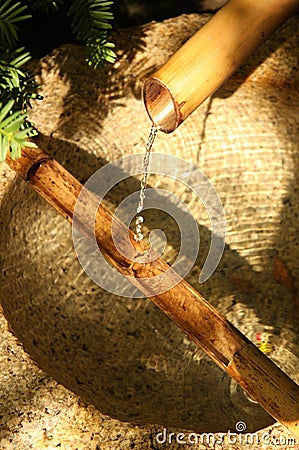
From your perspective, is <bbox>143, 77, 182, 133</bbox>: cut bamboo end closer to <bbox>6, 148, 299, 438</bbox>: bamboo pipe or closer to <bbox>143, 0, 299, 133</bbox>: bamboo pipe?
<bbox>143, 0, 299, 133</bbox>: bamboo pipe

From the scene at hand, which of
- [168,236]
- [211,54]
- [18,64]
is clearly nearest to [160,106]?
[211,54]

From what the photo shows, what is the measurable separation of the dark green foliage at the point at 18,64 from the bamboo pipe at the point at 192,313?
111mm

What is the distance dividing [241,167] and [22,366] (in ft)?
2.71

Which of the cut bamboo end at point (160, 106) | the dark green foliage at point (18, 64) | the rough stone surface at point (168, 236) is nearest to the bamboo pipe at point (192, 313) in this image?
the dark green foliage at point (18, 64)

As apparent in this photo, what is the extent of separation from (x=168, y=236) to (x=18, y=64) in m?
0.76

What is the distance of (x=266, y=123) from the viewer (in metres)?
1.87

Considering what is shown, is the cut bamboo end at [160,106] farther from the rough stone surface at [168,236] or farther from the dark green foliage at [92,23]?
the rough stone surface at [168,236]

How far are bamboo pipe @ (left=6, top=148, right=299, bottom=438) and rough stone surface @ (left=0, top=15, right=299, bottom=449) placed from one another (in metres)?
0.36

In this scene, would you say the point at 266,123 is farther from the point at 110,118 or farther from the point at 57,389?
the point at 57,389

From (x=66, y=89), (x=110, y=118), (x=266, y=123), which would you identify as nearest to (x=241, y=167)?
(x=266, y=123)

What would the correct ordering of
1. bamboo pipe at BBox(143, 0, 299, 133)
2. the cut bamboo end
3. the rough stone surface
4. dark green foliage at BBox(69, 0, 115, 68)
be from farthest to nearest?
the rough stone surface < dark green foliage at BBox(69, 0, 115, 68) < the cut bamboo end < bamboo pipe at BBox(143, 0, 299, 133)

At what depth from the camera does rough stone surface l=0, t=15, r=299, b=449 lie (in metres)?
1.72

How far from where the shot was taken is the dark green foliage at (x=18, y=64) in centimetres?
119

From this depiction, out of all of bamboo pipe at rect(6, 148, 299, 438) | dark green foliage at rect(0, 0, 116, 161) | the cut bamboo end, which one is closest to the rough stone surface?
dark green foliage at rect(0, 0, 116, 161)
